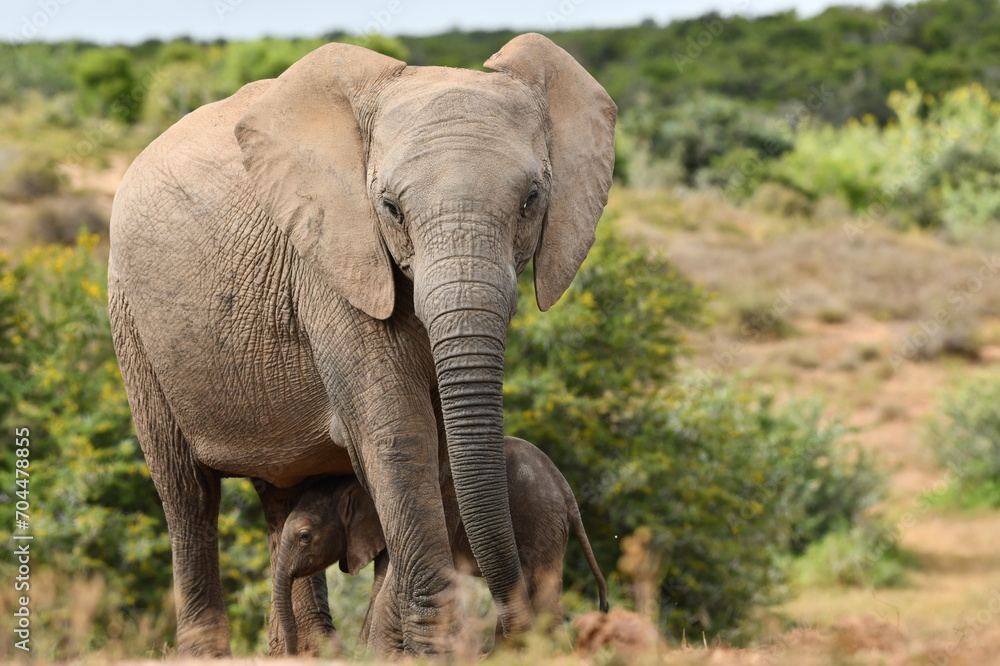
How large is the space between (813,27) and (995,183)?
4669 cm

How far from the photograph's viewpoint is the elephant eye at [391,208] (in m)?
4.71

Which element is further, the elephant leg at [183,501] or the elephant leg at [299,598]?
the elephant leg at [299,598]

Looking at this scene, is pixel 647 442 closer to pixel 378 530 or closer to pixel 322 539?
pixel 378 530

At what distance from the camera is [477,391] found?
448 cm

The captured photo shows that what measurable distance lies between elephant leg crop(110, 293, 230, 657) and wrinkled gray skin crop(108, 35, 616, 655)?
3.0 inches

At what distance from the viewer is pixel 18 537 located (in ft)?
30.8

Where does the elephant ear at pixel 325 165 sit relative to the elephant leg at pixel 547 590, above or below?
above

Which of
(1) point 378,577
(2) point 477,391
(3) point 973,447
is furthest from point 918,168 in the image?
(2) point 477,391

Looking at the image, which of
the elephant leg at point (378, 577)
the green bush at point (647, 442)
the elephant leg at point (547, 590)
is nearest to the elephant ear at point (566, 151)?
the elephant leg at point (547, 590)

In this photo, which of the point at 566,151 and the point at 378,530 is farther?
the point at 378,530

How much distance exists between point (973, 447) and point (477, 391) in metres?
15.4

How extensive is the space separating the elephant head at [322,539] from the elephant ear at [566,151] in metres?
1.41

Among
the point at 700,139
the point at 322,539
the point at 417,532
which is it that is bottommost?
the point at 322,539

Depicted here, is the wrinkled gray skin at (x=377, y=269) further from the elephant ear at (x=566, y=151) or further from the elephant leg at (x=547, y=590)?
the elephant leg at (x=547, y=590)
